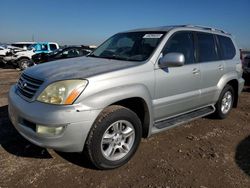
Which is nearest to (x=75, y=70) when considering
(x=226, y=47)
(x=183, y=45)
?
A: (x=183, y=45)

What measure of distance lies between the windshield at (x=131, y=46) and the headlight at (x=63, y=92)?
3.82ft

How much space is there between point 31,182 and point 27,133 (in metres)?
0.56

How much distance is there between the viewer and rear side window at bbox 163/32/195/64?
3975 millimetres

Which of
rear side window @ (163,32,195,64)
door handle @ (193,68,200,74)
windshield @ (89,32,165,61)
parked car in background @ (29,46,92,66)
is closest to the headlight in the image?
windshield @ (89,32,165,61)

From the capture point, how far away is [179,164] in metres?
3.49

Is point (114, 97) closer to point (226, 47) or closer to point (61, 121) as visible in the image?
point (61, 121)

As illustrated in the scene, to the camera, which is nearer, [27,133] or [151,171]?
[27,133]

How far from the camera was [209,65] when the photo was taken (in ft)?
15.2

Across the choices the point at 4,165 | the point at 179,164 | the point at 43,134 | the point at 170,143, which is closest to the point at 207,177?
the point at 179,164

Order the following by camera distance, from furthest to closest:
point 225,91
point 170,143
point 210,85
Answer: point 225,91, point 210,85, point 170,143

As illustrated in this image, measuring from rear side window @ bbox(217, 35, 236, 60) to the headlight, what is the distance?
11.0ft

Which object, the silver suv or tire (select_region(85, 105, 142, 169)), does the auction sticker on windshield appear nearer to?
the silver suv

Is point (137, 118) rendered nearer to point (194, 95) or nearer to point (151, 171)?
point (151, 171)

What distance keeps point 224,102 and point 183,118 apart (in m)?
1.69
